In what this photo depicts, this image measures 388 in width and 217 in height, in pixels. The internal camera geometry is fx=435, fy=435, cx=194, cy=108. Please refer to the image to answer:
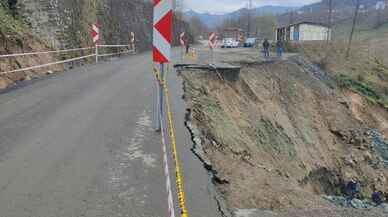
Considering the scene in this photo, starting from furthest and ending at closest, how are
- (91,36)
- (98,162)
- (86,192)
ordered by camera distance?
1. (91,36)
2. (98,162)
3. (86,192)

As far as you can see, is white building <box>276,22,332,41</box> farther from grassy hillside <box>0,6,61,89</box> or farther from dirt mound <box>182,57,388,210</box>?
grassy hillside <box>0,6,61,89</box>

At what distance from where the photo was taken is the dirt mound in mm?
7105

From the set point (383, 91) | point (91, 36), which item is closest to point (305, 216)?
point (91, 36)

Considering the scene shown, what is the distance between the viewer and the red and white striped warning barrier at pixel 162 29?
753 centimetres

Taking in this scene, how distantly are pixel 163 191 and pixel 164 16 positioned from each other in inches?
134

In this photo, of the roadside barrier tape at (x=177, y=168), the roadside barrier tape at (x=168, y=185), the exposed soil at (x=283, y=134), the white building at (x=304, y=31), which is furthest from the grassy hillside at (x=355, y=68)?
the roadside barrier tape at (x=168, y=185)

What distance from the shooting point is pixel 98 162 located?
6414 mm

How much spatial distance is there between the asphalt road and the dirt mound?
906 millimetres

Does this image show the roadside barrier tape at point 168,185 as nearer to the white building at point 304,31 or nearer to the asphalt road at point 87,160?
the asphalt road at point 87,160

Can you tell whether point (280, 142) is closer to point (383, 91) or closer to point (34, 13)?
point (34, 13)

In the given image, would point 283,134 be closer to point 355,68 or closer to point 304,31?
point 355,68

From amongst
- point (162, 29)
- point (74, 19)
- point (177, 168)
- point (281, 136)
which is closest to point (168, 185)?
A: point (177, 168)

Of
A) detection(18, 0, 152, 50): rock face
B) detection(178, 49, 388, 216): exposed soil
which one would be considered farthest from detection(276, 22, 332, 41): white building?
detection(178, 49, 388, 216): exposed soil

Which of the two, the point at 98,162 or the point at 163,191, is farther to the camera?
the point at 98,162
